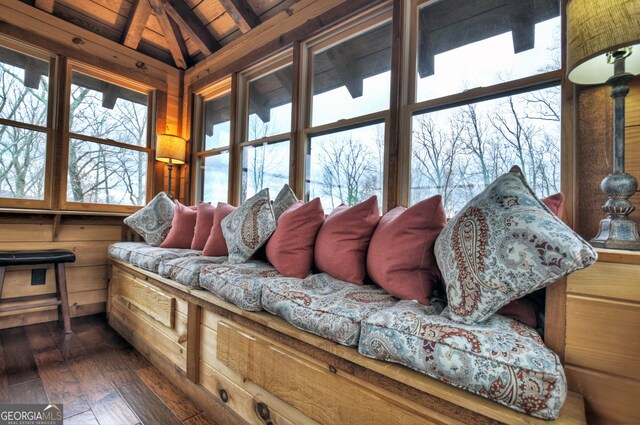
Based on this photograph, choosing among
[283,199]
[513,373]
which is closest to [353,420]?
[513,373]

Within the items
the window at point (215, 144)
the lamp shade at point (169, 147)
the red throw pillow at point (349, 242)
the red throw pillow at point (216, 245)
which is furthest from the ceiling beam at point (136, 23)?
the red throw pillow at point (349, 242)

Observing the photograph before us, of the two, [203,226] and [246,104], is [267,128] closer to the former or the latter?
[246,104]

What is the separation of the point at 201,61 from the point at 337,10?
6.20 ft

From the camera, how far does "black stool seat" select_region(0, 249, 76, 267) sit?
7.13ft

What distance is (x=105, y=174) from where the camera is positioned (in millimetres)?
3080

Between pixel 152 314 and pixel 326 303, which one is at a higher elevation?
pixel 326 303

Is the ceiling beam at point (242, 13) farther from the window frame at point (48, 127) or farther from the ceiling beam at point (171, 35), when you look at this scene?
the window frame at point (48, 127)

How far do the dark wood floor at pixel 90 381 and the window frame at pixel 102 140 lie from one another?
1.18 meters

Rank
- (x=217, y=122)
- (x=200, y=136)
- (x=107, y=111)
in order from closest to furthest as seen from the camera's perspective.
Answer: (x=107, y=111) → (x=217, y=122) → (x=200, y=136)

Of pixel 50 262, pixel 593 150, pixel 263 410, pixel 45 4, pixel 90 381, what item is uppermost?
pixel 45 4

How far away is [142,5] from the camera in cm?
289

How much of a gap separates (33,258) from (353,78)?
8.97ft

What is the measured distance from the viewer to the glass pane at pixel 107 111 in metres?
2.92

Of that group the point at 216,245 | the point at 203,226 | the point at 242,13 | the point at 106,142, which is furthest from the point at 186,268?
the point at 242,13
